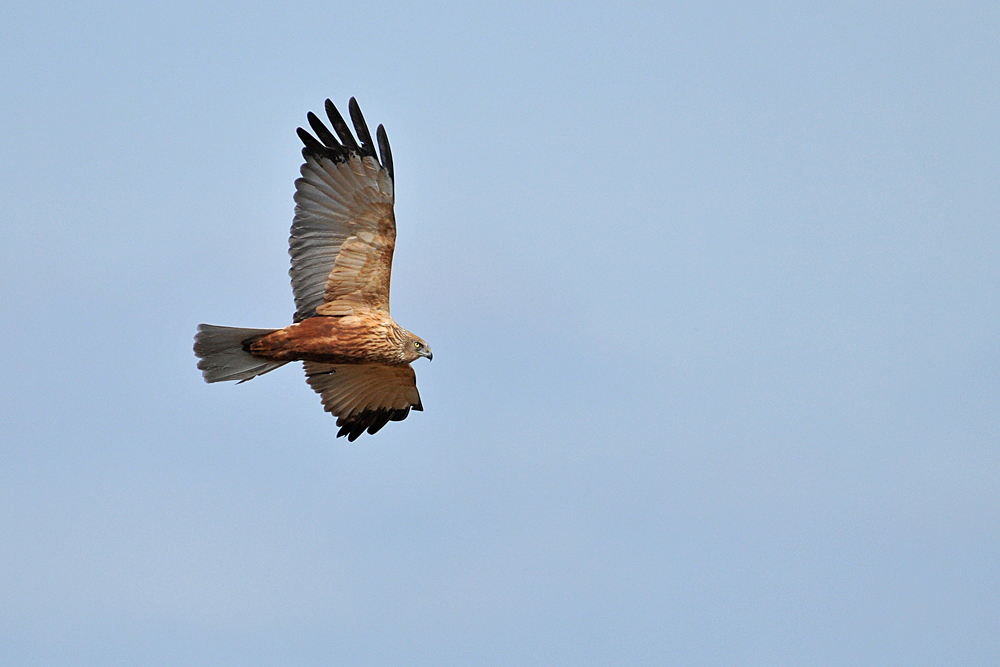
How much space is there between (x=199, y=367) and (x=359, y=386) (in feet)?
9.11

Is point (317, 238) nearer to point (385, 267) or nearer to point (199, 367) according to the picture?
point (385, 267)

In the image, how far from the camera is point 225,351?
17484 millimetres

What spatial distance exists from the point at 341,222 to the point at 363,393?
3.06 m

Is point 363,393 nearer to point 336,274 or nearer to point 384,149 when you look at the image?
point 336,274

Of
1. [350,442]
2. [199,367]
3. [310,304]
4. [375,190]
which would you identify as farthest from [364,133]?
[350,442]

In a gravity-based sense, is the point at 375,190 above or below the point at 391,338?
above

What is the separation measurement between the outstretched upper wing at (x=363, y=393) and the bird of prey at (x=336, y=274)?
129 cm

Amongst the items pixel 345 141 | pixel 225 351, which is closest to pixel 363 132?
pixel 345 141

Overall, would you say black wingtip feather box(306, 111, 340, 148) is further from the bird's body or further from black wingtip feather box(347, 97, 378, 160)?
the bird's body

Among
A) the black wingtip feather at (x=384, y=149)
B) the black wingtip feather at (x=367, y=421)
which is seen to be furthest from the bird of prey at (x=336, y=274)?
the black wingtip feather at (x=367, y=421)

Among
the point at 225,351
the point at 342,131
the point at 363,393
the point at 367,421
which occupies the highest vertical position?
the point at 342,131

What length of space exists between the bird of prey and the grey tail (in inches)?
0.5

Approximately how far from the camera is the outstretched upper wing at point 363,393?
63.7 feet

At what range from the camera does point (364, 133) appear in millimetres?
17312
